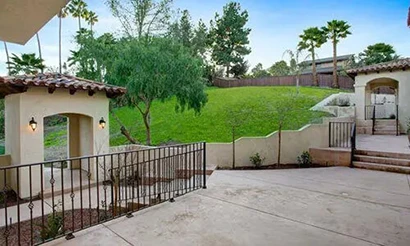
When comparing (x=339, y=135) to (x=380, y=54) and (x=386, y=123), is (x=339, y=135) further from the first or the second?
(x=380, y=54)

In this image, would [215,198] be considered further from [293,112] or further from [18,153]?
[293,112]

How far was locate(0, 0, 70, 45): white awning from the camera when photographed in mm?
1994

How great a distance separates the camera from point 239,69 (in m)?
34.7

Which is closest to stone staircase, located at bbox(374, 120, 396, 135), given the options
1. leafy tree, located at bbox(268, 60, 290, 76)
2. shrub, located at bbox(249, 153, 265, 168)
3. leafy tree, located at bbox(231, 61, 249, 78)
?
shrub, located at bbox(249, 153, 265, 168)

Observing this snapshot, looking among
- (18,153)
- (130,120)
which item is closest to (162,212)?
(18,153)

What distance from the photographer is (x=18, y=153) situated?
7.07 metres

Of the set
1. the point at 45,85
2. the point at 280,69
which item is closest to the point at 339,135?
the point at 45,85

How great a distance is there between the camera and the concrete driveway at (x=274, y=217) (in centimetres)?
345

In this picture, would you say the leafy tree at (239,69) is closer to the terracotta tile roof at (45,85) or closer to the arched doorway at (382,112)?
the arched doorway at (382,112)

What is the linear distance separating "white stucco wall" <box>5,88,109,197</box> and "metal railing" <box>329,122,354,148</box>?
798cm

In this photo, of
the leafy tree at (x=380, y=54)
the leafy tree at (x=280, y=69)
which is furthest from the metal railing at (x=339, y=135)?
the leafy tree at (x=280, y=69)

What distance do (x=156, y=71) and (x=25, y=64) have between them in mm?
14996

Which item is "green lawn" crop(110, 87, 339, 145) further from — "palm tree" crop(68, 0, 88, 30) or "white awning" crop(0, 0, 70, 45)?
"palm tree" crop(68, 0, 88, 30)

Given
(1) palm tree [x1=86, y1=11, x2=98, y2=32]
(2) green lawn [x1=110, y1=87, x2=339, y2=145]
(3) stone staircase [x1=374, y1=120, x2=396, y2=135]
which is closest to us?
(2) green lawn [x1=110, y1=87, x2=339, y2=145]
